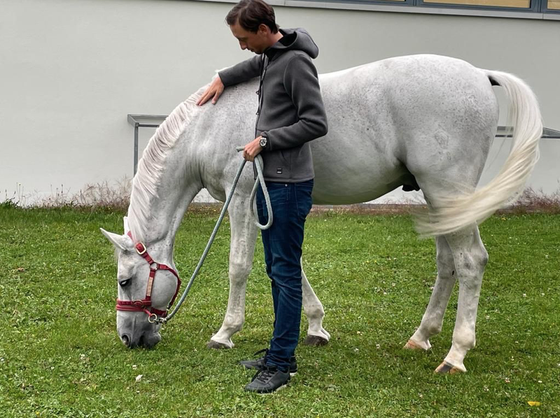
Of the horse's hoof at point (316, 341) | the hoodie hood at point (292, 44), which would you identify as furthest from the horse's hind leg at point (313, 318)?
the hoodie hood at point (292, 44)

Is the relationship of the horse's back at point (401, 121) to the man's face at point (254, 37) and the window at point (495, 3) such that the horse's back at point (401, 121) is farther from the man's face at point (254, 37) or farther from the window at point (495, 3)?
the window at point (495, 3)

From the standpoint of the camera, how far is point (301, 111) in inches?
158

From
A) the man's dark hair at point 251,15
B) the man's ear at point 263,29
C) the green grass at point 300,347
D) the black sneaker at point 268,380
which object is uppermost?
the man's dark hair at point 251,15

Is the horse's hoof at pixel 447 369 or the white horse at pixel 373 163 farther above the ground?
the white horse at pixel 373 163

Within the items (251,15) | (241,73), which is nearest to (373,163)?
(241,73)

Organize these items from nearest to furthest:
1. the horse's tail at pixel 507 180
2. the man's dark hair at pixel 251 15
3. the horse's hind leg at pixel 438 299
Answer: the man's dark hair at pixel 251 15
the horse's tail at pixel 507 180
the horse's hind leg at pixel 438 299

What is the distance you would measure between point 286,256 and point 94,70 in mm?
6680

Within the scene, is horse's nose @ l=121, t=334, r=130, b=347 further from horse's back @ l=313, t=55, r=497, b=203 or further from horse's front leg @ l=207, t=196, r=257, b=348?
horse's back @ l=313, t=55, r=497, b=203

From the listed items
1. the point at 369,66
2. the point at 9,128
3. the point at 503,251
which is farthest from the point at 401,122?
the point at 9,128

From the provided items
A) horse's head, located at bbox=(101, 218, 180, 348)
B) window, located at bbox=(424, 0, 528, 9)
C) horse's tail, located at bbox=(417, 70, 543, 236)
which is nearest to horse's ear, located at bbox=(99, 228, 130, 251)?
horse's head, located at bbox=(101, 218, 180, 348)

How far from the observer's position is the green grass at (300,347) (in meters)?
4.07

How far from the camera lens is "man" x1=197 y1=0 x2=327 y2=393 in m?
4.00

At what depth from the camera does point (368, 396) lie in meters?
4.20

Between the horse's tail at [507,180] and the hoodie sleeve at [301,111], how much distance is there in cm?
96
